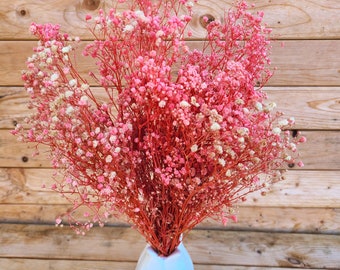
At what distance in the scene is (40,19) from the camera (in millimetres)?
1070

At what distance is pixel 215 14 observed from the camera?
1034 mm

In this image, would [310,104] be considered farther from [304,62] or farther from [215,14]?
[215,14]

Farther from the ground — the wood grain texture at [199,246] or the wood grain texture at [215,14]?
the wood grain texture at [215,14]

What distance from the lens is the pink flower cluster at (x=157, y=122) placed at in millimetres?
555

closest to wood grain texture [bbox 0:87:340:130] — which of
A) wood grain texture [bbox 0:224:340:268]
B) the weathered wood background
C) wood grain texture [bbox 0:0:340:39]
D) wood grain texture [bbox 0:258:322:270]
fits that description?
the weathered wood background

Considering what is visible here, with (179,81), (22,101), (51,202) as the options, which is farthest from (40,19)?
(179,81)

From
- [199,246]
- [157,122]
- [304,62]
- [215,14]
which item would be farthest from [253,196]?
[157,122]

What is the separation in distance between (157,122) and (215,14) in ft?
1.79

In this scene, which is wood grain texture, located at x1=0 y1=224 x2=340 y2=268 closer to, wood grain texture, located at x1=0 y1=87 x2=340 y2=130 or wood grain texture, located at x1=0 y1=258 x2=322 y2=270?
wood grain texture, located at x1=0 y1=258 x2=322 y2=270

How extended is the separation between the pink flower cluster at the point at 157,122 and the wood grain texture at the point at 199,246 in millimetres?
525

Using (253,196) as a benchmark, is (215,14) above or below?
above

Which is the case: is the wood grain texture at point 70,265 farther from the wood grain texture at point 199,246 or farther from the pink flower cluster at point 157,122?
the pink flower cluster at point 157,122

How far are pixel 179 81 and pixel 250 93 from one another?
0.10m

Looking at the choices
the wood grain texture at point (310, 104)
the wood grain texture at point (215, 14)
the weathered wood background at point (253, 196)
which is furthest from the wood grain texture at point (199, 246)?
the wood grain texture at point (215, 14)
